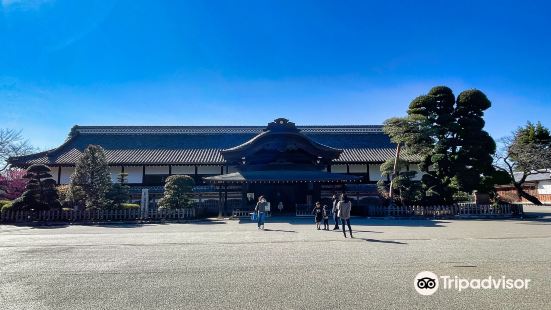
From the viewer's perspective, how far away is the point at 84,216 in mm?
19188

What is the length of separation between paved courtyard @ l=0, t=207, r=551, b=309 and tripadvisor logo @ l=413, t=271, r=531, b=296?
17 centimetres

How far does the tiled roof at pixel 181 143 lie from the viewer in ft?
94.3

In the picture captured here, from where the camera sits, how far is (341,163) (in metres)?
28.8

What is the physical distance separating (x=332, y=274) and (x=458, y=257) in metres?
3.71

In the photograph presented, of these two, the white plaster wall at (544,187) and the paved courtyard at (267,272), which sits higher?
the white plaster wall at (544,187)

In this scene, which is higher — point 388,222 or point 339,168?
point 339,168

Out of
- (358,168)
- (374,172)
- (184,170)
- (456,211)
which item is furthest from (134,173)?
(456,211)

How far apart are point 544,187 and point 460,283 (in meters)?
44.9

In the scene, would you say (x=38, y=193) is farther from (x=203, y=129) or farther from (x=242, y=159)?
(x=203, y=129)

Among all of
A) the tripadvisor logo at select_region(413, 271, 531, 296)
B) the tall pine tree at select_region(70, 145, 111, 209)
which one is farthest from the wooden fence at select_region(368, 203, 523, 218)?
the tall pine tree at select_region(70, 145, 111, 209)

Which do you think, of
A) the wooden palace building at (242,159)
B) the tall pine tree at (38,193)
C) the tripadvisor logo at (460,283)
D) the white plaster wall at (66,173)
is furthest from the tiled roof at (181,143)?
the tripadvisor logo at (460,283)

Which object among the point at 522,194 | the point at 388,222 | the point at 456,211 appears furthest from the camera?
the point at 522,194

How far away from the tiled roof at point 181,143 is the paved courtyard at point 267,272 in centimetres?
1839

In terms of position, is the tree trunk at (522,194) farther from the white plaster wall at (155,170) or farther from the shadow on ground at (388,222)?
the white plaster wall at (155,170)
